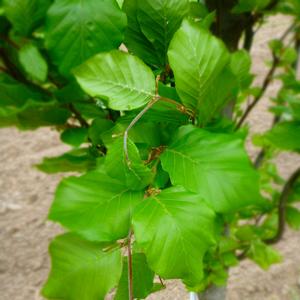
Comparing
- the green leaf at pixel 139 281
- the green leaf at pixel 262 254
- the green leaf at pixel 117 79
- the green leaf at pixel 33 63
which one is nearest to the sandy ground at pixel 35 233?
the green leaf at pixel 262 254

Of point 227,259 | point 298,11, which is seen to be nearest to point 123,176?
point 298,11

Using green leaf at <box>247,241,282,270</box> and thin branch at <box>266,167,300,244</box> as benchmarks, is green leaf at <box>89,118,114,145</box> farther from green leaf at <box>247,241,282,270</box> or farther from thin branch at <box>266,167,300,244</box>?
green leaf at <box>247,241,282,270</box>

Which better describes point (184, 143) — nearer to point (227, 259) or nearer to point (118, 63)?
point (118, 63)

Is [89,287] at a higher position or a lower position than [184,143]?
lower

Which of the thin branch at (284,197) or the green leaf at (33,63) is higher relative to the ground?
the green leaf at (33,63)

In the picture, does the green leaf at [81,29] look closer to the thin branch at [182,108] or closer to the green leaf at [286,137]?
the thin branch at [182,108]

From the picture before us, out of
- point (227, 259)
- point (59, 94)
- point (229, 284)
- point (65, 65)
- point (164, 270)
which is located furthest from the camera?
point (229, 284)
